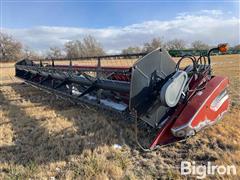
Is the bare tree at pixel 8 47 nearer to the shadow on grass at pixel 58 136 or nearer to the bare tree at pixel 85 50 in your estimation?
the bare tree at pixel 85 50

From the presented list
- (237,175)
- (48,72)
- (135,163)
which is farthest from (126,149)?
(48,72)

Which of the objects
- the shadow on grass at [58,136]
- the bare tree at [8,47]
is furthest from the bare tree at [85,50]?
the bare tree at [8,47]

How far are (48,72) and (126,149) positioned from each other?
373 centimetres

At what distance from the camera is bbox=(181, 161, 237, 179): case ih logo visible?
8.05 ft

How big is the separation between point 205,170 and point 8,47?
171ft

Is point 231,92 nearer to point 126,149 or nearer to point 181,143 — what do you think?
point 181,143

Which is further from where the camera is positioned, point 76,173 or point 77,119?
point 77,119

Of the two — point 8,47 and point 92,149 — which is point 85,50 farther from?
point 8,47

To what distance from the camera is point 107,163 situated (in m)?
2.63

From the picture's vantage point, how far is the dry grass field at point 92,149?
8.27 ft

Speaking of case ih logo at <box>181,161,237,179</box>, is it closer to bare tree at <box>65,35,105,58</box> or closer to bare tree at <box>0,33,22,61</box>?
bare tree at <box>65,35,105,58</box>

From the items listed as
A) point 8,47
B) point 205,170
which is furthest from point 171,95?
point 8,47

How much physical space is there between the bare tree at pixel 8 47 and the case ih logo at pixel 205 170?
49230 millimetres

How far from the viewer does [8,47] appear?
4859cm
